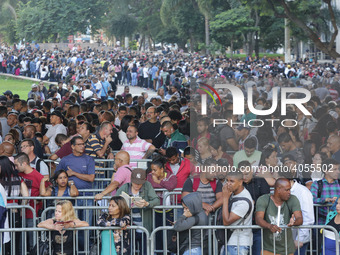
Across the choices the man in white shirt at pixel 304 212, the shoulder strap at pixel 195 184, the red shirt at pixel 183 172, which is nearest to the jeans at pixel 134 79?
the red shirt at pixel 183 172

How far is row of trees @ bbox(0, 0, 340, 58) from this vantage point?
59.9 meters

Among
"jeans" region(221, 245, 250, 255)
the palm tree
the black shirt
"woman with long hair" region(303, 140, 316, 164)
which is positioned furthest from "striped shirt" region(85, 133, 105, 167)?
the palm tree

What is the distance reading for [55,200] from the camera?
10047 mm

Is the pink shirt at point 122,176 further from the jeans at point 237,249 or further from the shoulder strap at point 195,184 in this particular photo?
the jeans at point 237,249

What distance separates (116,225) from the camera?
838cm

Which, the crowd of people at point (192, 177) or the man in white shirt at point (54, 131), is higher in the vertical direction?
the man in white shirt at point (54, 131)

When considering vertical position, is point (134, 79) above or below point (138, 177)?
above

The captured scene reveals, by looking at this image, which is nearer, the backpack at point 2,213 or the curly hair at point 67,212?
the curly hair at point 67,212

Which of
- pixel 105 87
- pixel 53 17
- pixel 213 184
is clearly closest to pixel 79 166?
pixel 213 184

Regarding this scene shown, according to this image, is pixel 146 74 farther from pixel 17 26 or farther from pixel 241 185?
pixel 17 26

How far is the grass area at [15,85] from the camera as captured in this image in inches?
1688

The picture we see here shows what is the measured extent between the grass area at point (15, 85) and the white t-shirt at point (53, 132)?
2608cm

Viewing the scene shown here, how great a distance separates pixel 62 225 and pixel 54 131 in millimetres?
6149

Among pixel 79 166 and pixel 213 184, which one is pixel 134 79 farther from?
pixel 213 184
